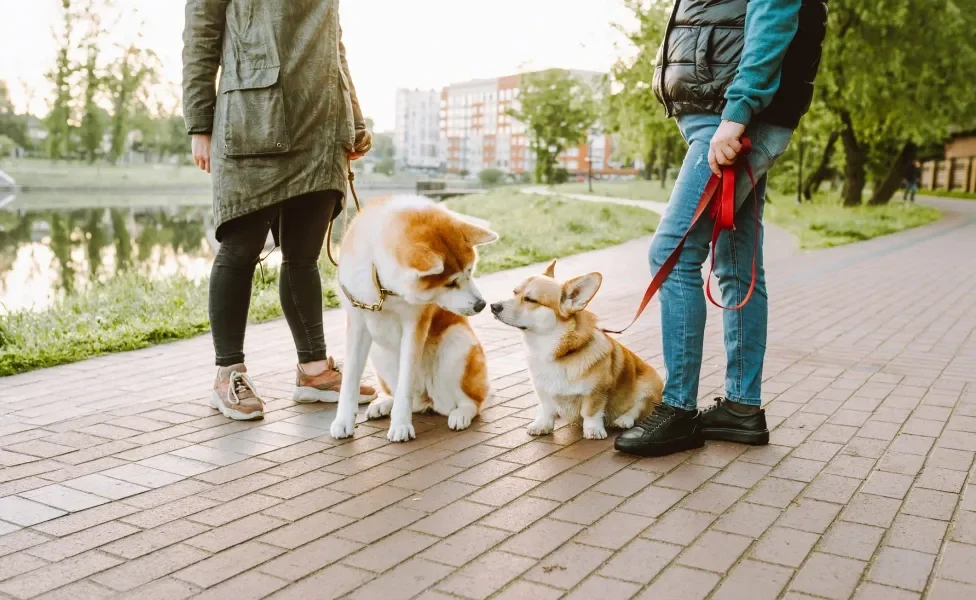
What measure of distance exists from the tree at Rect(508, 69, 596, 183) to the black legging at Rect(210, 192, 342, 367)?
5667cm

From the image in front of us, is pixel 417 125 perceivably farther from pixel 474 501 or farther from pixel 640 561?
pixel 640 561

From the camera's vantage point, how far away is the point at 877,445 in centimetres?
382

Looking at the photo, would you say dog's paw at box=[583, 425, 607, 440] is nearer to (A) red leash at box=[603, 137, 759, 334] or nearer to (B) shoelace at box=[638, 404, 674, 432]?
(B) shoelace at box=[638, 404, 674, 432]

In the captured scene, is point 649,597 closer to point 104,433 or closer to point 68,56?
point 104,433

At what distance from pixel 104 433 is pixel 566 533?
2.29m

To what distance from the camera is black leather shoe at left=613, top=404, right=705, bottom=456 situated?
142 inches

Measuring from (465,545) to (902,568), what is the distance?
→ 1.31 meters

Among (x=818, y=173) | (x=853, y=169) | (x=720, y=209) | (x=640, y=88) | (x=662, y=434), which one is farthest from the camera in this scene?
(x=818, y=173)

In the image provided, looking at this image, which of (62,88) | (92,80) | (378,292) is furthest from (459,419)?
(92,80)

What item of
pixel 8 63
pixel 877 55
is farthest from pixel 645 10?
pixel 8 63

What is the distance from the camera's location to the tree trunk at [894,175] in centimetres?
2712

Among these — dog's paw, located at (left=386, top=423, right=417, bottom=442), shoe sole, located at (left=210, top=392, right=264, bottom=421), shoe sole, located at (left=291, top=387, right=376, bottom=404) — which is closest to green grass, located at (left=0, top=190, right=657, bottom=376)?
shoe sole, located at (left=210, top=392, right=264, bottom=421)

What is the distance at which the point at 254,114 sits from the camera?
3980mm

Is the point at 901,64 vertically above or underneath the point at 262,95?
above
